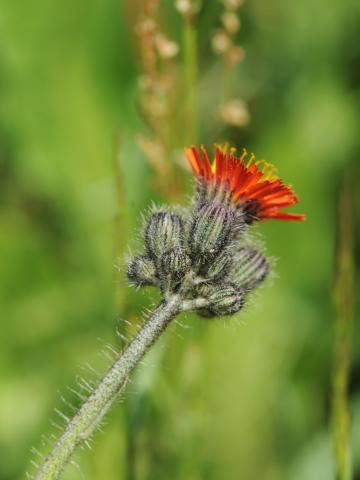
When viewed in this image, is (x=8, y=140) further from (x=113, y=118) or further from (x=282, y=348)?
(x=282, y=348)

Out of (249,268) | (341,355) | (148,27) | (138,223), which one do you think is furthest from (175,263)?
(138,223)

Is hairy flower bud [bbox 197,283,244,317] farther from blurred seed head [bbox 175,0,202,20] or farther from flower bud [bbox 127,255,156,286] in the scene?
blurred seed head [bbox 175,0,202,20]

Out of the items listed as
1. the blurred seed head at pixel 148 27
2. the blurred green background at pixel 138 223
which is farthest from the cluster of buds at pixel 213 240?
the blurred green background at pixel 138 223

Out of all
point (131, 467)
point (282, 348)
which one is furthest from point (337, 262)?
point (282, 348)

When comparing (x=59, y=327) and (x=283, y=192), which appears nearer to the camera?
(x=283, y=192)

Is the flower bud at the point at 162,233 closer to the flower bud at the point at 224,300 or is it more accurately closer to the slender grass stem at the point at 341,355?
Answer: the flower bud at the point at 224,300

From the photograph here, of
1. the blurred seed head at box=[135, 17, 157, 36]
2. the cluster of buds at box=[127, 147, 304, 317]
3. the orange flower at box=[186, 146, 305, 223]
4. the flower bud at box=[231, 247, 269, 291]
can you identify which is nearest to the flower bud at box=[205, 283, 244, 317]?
the cluster of buds at box=[127, 147, 304, 317]

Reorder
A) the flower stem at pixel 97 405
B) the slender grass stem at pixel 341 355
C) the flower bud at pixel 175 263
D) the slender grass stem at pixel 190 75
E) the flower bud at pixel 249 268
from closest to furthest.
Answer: the flower stem at pixel 97 405, the flower bud at pixel 175 263, the flower bud at pixel 249 268, the slender grass stem at pixel 341 355, the slender grass stem at pixel 190 75
